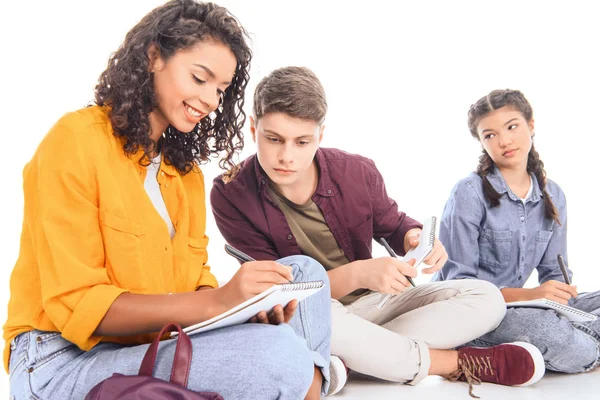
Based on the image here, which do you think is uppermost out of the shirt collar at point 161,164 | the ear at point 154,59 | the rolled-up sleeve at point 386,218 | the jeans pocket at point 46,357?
the ear at point 154,59

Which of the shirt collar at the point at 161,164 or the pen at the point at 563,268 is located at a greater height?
the shirt collar at the point at 161,164

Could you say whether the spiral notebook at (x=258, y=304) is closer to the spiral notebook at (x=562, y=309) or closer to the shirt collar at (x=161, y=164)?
the shirt collar at (x=161, y=164)

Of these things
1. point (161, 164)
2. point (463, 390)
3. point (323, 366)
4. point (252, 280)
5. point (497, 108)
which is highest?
point (497, 108)

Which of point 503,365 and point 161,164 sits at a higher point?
point 161,164

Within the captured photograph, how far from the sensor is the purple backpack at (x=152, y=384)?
1429 millimetres

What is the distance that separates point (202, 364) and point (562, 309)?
4.46ft

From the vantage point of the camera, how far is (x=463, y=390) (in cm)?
218

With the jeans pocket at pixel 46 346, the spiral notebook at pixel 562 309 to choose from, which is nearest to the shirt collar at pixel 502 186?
the spiral notebook at pixel 562 309

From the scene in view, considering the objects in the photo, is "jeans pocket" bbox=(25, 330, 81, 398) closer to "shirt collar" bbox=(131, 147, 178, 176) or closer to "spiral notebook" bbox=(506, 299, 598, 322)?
"shirt collar" bbox=(131, 147, 178, 176)

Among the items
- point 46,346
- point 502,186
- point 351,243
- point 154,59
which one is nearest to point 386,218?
point 351,243

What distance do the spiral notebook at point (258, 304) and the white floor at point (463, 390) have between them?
57 centimetres

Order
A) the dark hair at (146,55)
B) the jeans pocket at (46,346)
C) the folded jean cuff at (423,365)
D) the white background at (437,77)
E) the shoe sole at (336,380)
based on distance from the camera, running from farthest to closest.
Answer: the white background at (437,77) < the folded jean cuff at (423,365) < the shoe sole at (336,380) < the dark hair at (146,55) < the jeans pocket at (46,346)

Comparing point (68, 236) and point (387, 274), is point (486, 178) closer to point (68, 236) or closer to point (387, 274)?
point (387, 274)

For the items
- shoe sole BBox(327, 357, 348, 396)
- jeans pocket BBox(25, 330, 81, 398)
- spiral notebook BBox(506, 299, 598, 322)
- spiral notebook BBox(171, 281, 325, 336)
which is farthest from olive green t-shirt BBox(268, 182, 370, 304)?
jeans pocket BBox(25, 330, 81, 398)
